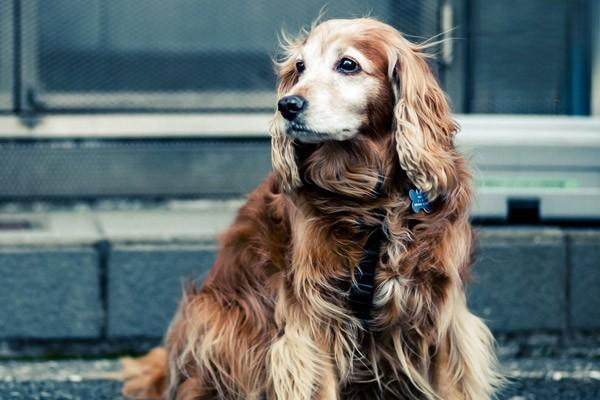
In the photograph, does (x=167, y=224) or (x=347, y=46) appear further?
(x=167, y=224)

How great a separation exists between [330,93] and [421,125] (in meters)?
0.32

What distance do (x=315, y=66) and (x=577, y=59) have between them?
2840 mm

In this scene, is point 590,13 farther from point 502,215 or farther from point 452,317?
point 452,317

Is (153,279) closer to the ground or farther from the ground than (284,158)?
closer to the ground

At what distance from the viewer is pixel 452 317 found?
168 inches

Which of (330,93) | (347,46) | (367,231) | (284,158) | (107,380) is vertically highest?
(347,46)

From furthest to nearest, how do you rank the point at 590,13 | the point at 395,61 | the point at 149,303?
the point at 590,13 → the point at 149,303 → the point at 395,61

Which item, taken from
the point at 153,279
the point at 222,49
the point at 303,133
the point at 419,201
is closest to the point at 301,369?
the point at 419,201

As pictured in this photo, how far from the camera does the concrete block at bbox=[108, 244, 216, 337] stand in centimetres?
584

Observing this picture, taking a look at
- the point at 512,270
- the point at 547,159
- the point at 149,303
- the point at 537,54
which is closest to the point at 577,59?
the point at 537,54

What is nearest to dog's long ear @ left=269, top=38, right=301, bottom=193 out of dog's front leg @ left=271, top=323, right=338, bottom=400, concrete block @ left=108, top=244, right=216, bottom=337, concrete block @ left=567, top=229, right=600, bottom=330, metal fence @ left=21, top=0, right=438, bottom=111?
dog's front leg @ left=271, top=323, right=338, bottom=400

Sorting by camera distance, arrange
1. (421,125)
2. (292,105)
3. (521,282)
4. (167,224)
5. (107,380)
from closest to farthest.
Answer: (292,105) < (421,125) < (107,380) < (521,282) < (167,224)

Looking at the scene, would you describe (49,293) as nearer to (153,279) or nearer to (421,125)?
(153,279)

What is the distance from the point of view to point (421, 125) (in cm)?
409
